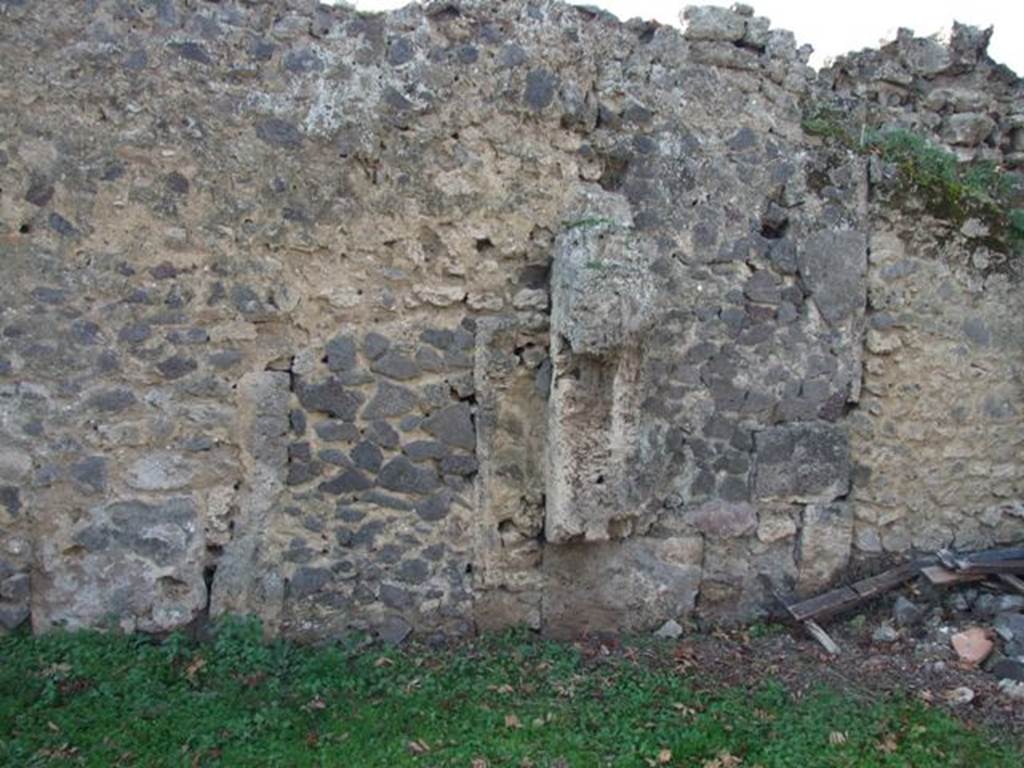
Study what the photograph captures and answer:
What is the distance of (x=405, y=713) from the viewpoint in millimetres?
3893

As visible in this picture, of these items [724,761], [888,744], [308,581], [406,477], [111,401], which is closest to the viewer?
[724,761]

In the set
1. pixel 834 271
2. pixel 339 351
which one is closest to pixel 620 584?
pixel 339 351

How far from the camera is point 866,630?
192 inches

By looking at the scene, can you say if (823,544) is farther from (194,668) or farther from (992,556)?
(194,668)

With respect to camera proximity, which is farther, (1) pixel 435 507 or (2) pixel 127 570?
(1) pixel 435 507

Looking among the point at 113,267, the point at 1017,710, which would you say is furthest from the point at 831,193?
the point at 113,267

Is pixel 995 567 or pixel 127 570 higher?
pixel 127 570

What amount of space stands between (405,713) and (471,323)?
6.21ft

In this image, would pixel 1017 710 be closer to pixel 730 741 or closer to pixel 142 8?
pixel 730 741

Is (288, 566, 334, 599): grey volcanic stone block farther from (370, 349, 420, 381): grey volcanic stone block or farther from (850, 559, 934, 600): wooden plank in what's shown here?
(850, 559, 934, 600): wooden plank

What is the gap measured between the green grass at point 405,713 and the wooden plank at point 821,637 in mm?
512

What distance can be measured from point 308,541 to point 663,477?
191cm

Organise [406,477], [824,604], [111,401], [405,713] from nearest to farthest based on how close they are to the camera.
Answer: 1. [405,713]
2. [111,401]
3. [406,477]
4. [824,604]

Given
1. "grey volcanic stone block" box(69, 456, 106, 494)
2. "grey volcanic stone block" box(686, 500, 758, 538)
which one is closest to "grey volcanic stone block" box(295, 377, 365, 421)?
"grey volcanic stone block" box(69, 456, 106, 494)
